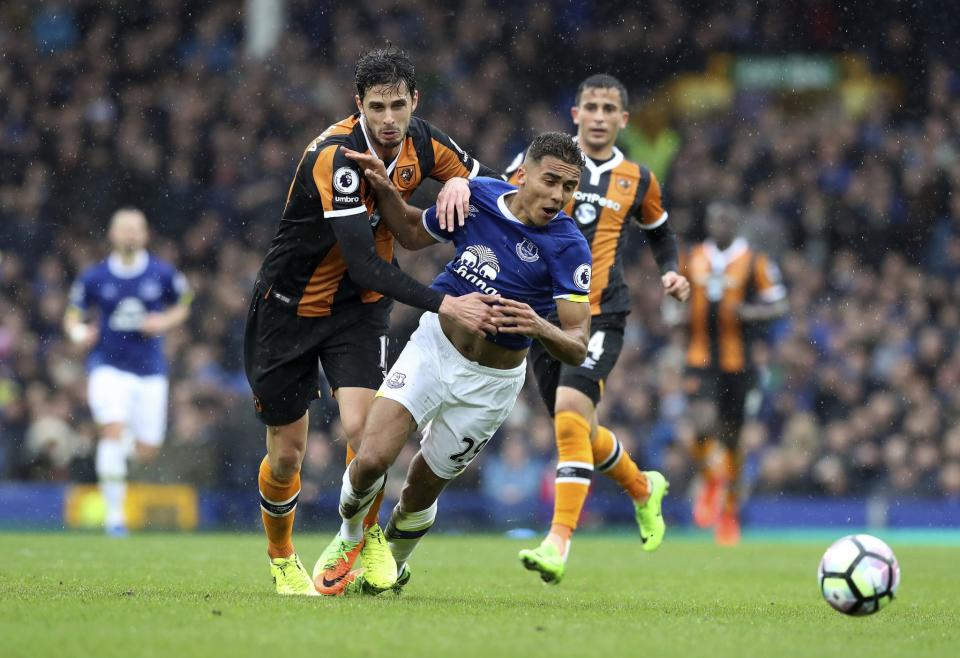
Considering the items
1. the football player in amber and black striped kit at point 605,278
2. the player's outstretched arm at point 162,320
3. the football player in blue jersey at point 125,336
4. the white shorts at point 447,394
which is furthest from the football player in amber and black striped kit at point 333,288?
the football player in blue jersey at point 125,336

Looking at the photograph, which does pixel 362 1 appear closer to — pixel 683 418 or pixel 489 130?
pixel 489 130

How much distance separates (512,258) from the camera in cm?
663

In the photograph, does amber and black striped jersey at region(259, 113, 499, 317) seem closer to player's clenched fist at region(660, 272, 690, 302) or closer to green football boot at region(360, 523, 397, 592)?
green football boot at region(360, 523, 397, 592)

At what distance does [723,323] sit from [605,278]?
5.14 meters

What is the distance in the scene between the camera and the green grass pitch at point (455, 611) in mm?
4902

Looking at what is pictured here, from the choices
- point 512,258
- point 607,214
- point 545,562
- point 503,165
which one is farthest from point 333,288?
point 503,165

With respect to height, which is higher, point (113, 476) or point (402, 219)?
point (402, 219)

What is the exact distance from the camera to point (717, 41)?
22203 millimetres

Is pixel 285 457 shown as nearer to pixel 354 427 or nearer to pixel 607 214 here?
pixel 354 427

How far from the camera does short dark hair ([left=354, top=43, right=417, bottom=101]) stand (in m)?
A: 6.48

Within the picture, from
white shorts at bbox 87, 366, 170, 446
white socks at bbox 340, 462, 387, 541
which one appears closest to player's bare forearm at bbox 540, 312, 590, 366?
white socks at bbox 340, 462, 387, 541

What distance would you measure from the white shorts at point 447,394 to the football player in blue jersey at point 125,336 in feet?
20.6

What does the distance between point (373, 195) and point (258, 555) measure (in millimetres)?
4000

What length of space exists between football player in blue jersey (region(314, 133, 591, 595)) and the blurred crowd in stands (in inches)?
297
